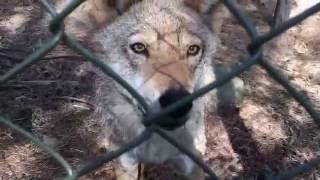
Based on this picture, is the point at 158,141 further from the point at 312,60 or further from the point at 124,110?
the point at 312,60

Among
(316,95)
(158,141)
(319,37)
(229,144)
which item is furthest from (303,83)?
(158,141)

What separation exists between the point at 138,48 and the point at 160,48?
18 centimetres

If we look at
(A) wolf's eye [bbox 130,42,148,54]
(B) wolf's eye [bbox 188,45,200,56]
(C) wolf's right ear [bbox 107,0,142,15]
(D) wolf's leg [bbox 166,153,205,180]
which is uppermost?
(C) wolf's right ear [bbox 107,0,142,15]

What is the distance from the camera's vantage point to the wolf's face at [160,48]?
190 centimetres

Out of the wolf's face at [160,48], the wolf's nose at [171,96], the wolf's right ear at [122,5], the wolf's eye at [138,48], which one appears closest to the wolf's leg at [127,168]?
the wolf's face at [160,48]

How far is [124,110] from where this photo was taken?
260 cm

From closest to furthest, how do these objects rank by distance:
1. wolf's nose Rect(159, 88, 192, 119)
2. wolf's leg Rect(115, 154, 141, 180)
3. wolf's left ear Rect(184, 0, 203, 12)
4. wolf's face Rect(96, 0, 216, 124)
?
wolf's nose Rect(159, 88, 192, 119) < wolf's face Rect(96, 0, 216, 124) < wolf's left ear Rect(184, 0, 203, 12) < wolf's leg Rect(115, 154, 141, 180)

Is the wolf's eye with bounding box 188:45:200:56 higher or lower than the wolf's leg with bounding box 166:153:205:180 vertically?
higher

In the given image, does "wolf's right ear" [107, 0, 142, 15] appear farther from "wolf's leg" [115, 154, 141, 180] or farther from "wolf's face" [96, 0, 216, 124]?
"wolf's leg" [115, 154, 141, 180]

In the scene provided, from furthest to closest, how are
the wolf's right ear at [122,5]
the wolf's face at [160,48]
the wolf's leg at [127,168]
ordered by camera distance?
the wolf's leg at [127,168], the wolf's right ear at [122,5], the wolf's face at [160,48]

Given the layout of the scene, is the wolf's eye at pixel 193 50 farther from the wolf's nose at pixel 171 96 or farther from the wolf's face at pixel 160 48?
the wolf's nose at pixel 171 96

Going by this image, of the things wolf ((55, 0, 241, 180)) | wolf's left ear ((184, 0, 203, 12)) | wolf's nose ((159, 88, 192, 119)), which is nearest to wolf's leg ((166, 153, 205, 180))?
wolf ((55, 0, 241, 180))

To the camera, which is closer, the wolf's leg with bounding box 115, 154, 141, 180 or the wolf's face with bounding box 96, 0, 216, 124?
the wolf's face with bounding box 96, 0, 216, 124

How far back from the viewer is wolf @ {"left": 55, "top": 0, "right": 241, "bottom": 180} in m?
1.97
